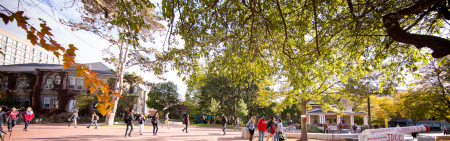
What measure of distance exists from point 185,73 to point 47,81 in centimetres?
3598

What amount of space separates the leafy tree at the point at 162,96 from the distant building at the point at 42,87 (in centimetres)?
1234

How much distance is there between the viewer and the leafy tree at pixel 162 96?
4544 cm

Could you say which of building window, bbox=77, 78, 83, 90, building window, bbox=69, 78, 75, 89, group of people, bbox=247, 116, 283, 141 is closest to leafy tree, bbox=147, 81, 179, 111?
building window, bbox=77, 78, 83, 90

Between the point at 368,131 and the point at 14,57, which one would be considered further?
the point at 14,57

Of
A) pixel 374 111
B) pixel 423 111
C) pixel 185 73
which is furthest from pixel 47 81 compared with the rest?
pixel 374 111

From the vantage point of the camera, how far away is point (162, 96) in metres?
46.0

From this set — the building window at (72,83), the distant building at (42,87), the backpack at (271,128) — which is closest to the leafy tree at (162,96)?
the distant building at (42,87)

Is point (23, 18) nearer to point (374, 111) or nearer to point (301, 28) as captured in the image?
point (301, 28)

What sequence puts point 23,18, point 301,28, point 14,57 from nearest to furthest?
point 23,18 → point 301,28 → point 14,57

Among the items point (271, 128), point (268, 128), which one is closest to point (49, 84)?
point (268, 128)

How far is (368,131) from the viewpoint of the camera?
9.55 meters

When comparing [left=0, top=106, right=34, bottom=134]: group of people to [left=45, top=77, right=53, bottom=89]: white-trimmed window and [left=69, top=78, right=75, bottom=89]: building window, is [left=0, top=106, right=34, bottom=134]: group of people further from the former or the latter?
[left=45, top=77, right=53, bottom=89]: white-trimmed window

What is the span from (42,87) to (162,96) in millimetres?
18877

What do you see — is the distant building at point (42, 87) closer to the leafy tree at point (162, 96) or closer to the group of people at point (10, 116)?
the leafy tree at point (162, 96)
